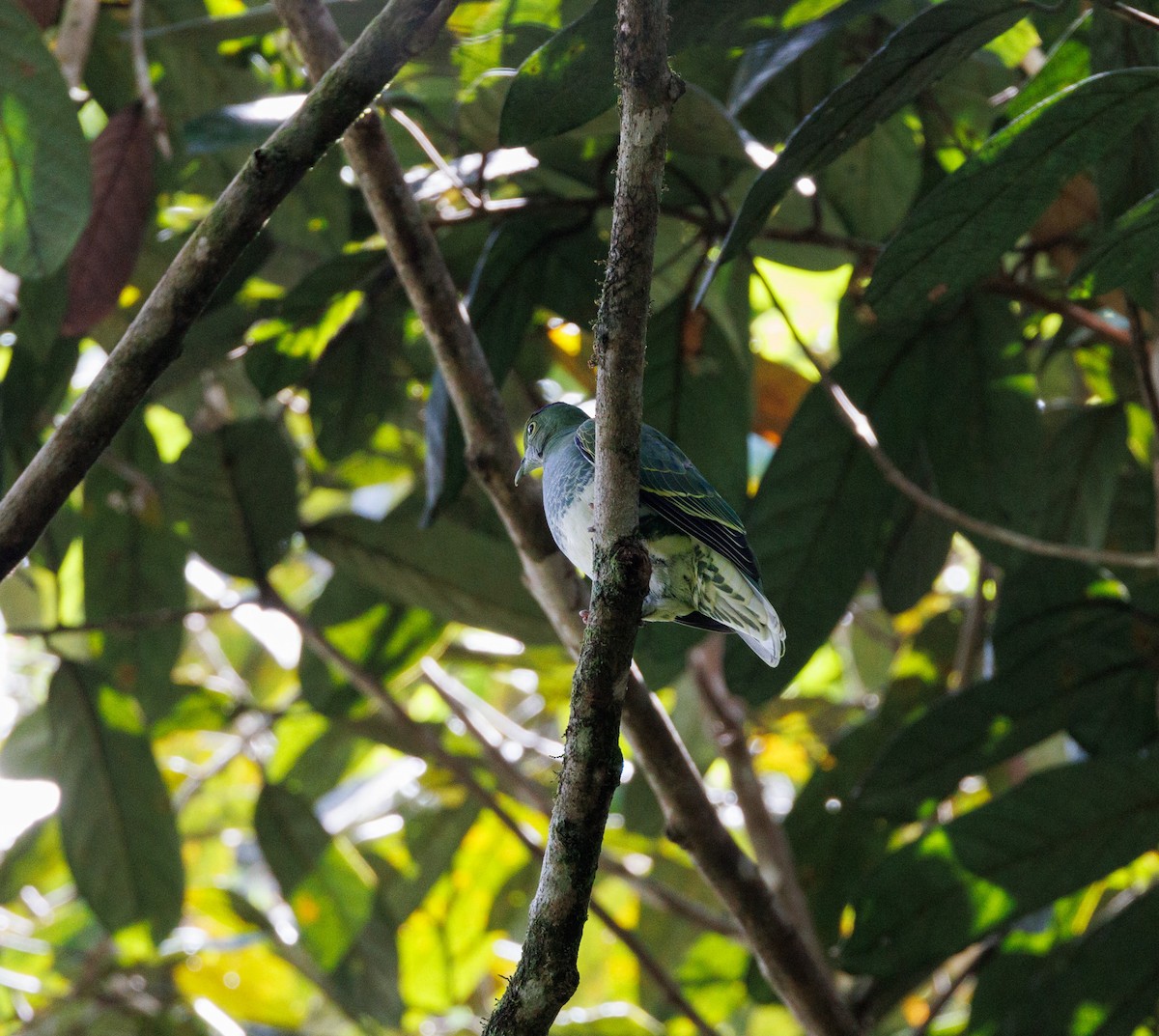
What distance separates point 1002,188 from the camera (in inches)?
77.2

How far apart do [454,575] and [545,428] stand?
66cm

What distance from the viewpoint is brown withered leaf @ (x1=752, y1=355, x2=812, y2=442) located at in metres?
4.11

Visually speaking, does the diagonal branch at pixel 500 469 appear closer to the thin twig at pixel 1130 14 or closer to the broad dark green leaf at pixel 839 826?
the thin twig at pixel 1130 14

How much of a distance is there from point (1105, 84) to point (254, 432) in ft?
6.77

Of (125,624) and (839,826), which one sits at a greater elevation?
(125,624)

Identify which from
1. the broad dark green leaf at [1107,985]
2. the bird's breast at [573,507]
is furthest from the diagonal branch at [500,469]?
the broad dark green leaf at [1107,985]

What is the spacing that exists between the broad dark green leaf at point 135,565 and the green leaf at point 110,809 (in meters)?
0.12

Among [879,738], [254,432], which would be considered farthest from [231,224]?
[879,738]

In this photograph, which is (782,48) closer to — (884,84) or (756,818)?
(884,84)

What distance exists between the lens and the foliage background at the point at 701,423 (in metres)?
2.23

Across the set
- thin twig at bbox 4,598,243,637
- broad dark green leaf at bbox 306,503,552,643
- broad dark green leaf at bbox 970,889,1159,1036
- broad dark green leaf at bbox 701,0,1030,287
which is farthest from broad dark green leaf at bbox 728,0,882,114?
broad dark green leaf at bbox 970,889,1159,1036

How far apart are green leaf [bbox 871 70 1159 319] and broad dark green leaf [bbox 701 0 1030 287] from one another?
0.49 feet

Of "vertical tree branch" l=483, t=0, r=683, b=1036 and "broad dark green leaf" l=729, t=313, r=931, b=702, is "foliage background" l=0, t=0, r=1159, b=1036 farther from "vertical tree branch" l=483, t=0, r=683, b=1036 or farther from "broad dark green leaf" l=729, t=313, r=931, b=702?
"vertical tree branch" l=483, t=0, r=683, b=1036

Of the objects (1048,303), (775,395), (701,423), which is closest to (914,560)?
(1048,303)
